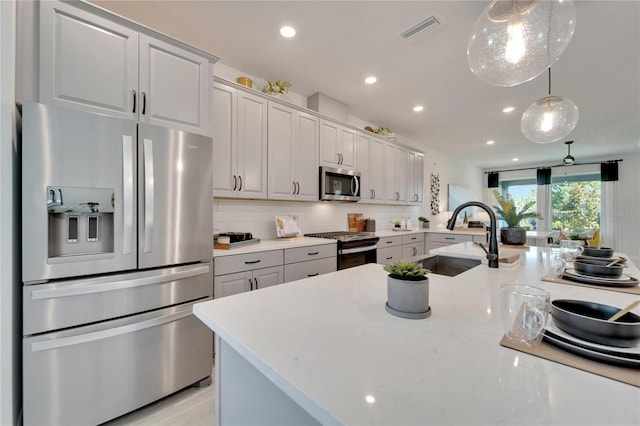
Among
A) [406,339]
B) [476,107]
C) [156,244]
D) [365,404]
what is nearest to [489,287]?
[406,339]

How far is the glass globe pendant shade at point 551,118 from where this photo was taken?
6.70 feet

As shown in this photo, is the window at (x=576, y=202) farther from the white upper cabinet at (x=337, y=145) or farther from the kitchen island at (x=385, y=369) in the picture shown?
the kitchen island at (x=385, y=369)

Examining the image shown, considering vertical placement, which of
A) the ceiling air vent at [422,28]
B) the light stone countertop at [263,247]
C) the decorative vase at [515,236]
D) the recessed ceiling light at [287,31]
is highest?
the recessed ceiling light at [287,31]

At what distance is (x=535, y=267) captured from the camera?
1577 millimetres

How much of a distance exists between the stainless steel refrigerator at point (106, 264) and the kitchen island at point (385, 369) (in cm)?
91

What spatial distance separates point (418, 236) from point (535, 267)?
2963 mm

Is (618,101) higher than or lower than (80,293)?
higher

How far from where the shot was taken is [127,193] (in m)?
1.48

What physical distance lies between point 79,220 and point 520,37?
2434 millimetres

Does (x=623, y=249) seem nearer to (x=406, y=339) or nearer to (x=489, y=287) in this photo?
(x=489, y=287)

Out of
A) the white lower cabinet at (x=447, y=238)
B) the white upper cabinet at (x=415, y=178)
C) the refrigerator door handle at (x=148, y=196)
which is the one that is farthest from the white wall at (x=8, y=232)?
the white lower cabinet at (x=447, y=238)

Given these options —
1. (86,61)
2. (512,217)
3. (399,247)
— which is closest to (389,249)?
(399,247)

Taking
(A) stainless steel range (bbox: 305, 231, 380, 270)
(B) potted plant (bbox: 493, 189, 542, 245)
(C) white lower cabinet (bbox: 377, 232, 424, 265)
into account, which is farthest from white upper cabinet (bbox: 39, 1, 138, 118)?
(C) white lower cabinet (bbox: 377, 232, 424, 265)

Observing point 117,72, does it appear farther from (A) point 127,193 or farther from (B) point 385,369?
(B) point 385,369
